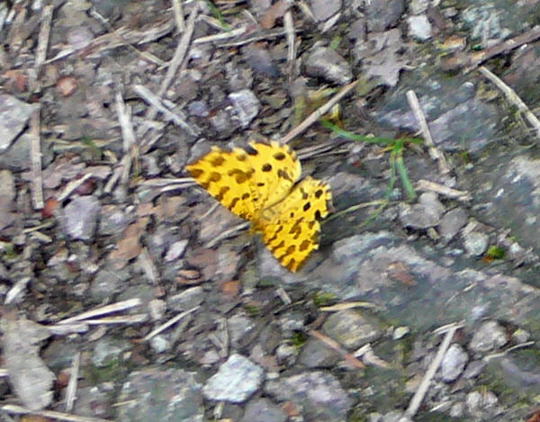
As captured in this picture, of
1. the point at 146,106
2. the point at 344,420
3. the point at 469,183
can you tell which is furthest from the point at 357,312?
the point at 146,106

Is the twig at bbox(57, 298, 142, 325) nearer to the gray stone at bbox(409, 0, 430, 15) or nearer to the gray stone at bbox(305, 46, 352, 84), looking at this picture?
the gray stone at bbox(305, 46, 352, 84)

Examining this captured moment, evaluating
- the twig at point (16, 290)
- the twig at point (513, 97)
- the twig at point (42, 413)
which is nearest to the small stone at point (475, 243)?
the twig at point (513, 97)

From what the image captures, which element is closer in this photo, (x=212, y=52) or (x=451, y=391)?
(x=451, y=391)

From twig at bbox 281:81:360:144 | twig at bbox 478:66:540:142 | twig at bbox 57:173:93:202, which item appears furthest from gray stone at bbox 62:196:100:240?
twig at bbox 478:66:540:142

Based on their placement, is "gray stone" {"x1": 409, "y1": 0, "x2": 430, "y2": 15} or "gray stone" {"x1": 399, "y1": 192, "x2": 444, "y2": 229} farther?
"gray stone" {"x1": 409, "y1": 0, "x2": 430, "y2": 15}

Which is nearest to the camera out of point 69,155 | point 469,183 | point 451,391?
point 451,391

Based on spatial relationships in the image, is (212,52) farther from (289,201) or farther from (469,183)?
(469,183)
